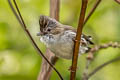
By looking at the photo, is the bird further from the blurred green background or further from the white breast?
the blurred green background

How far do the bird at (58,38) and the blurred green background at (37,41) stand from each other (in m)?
0.25

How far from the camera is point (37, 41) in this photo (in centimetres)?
405

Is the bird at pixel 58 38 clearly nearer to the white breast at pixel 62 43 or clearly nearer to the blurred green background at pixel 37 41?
the white breast at pixel 62 43

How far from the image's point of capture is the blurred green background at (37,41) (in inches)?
144

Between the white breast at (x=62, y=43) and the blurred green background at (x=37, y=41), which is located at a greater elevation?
the white breast at (x=62, y=43)

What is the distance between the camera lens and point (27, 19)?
3.95 metres

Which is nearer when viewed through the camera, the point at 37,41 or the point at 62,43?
the point at 62,43

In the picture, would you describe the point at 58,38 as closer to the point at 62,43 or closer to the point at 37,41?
the point at 62,43

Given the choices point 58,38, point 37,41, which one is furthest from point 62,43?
point 37,41

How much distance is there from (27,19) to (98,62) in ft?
2.64

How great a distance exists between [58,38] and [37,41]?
71 cm

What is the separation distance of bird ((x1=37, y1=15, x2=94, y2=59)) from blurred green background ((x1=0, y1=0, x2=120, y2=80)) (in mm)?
249

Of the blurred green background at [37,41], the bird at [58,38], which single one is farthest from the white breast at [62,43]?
the blurred green background at [37,41]

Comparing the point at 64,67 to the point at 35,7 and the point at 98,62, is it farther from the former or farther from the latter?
the point at 35,7
